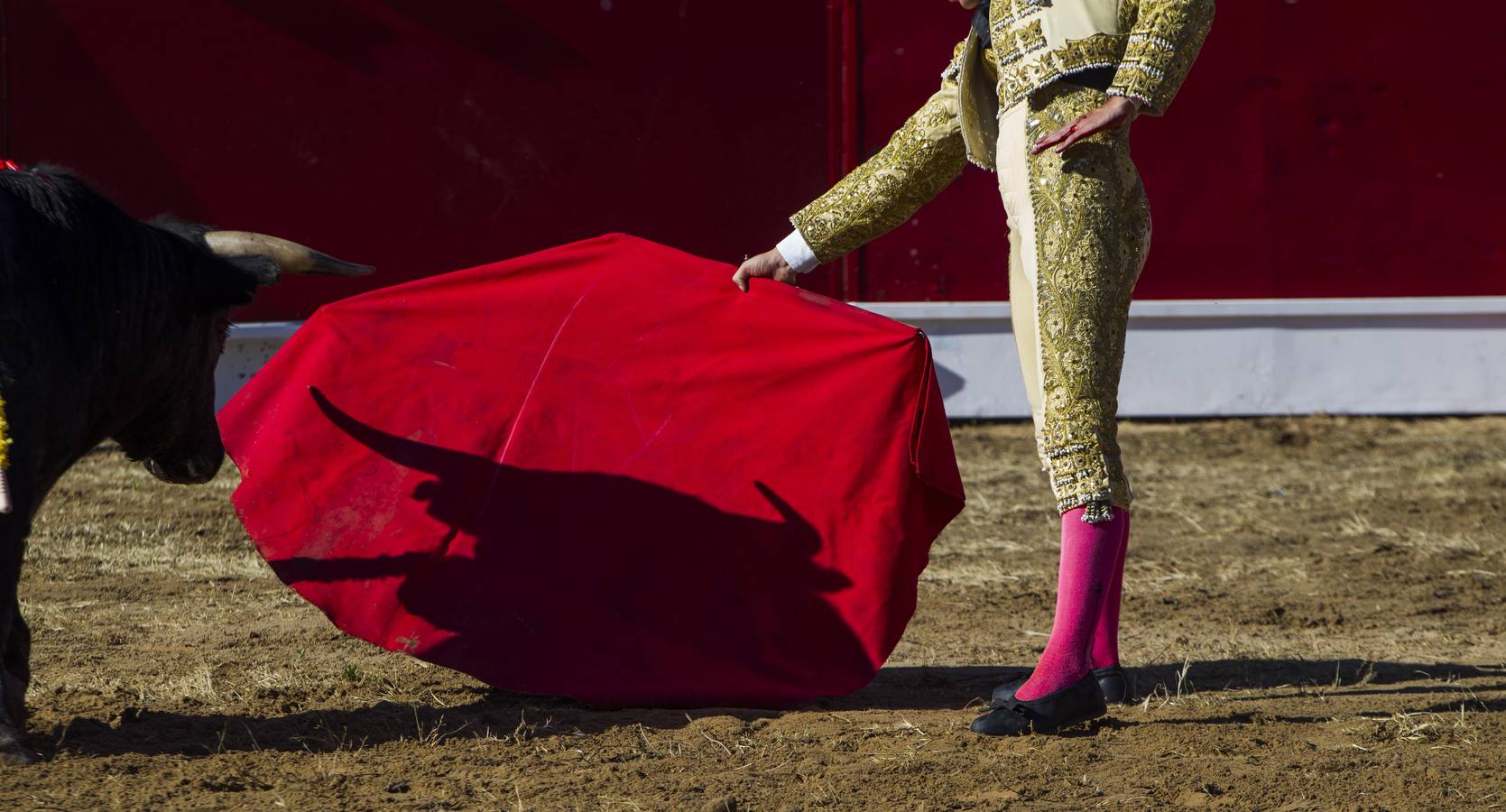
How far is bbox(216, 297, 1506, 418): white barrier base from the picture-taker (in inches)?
291

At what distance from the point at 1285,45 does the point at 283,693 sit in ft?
18.7

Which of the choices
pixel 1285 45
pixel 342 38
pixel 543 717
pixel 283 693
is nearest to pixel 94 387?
pixel 283 693

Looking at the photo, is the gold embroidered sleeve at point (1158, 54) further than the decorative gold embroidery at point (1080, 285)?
No

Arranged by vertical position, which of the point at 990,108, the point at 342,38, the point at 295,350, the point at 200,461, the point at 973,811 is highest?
the point at 342,38

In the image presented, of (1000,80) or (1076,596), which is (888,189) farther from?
(1076,596)

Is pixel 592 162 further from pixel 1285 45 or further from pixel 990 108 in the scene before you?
pixel 990 108

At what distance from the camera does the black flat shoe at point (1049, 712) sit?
3.10 metres

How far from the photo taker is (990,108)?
327 cm

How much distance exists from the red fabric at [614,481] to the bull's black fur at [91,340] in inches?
6.6

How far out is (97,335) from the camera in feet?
10.1

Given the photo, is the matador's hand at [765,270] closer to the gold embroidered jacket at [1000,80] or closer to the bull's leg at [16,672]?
the gold embroidered jacket at [1000,80]

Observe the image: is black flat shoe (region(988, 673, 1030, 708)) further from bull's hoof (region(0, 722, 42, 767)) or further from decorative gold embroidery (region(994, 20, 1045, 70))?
bull's hoof (region(0, 722, 42, 767))

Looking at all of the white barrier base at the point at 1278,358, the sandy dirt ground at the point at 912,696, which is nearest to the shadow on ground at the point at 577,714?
the sandy dirt ground at the point at 912,696

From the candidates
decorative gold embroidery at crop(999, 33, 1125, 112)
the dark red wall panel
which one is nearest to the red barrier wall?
the dark red wall panel
